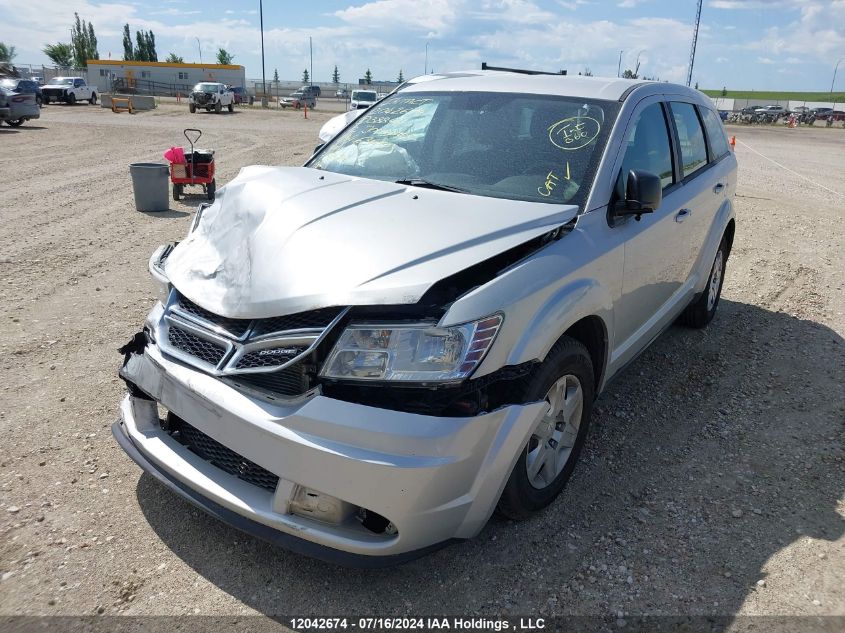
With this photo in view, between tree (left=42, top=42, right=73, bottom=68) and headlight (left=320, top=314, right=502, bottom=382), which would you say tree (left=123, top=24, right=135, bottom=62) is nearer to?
tree (left=42, top=42, right=73, bottom=68)

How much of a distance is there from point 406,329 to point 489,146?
1.64m

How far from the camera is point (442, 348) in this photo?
2.42 m

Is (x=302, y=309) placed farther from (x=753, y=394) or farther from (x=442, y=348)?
(x=753, y=394)

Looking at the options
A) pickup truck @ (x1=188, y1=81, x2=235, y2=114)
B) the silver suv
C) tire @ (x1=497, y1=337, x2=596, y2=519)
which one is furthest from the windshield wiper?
pickup truck @ (x1=188, y1=81, x2=235, y2=114)

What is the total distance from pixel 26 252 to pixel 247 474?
19.1 ft

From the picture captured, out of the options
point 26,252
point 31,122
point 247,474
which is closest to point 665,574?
point 247,474

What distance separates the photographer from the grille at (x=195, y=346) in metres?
2.66

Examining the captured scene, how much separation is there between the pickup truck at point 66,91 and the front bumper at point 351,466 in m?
43.9

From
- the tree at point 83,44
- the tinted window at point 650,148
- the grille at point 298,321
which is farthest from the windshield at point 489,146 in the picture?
the tree at point 83,44

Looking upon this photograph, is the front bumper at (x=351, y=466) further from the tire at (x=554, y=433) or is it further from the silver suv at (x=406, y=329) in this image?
the tire at (x=554, y=433)

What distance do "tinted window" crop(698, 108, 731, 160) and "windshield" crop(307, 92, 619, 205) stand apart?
6.54 ft

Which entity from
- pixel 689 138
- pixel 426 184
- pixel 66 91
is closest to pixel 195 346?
pixel 426 184

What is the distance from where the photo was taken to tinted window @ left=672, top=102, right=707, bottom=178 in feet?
14.8

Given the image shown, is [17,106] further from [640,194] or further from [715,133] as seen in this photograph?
[640,194]
